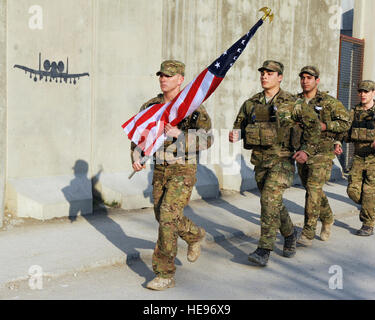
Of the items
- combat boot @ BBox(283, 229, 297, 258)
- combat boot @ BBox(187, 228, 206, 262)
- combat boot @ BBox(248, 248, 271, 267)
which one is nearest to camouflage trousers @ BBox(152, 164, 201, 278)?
combat boot @ BBox(187, 228, 206, 262)

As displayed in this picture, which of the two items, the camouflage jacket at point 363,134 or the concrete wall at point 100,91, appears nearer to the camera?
the concrete wall at point 100,91

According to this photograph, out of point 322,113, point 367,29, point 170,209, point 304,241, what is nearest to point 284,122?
point 322,113

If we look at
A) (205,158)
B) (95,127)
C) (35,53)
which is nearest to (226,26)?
(205,158)

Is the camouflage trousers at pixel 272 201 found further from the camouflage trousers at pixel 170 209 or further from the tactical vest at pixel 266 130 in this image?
the camouflage trousers at pixel 170 209

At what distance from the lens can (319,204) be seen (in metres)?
6.59

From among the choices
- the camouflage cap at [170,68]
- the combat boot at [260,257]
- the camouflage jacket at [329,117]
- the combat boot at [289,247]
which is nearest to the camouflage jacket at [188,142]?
the camouflage cap at [170,68]

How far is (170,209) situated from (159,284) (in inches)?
25.0

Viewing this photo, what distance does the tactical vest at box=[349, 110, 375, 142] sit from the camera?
7.29 meters

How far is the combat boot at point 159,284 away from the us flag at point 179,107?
1.10m

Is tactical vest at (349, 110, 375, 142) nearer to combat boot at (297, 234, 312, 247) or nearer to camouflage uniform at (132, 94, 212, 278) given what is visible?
combat boot at (297, 234, 312, 247)

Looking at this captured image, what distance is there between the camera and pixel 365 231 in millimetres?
7129

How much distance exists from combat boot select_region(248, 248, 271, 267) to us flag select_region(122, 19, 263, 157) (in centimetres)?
151

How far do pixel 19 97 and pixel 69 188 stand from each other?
54.4 inches

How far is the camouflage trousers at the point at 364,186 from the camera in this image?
283 inches
